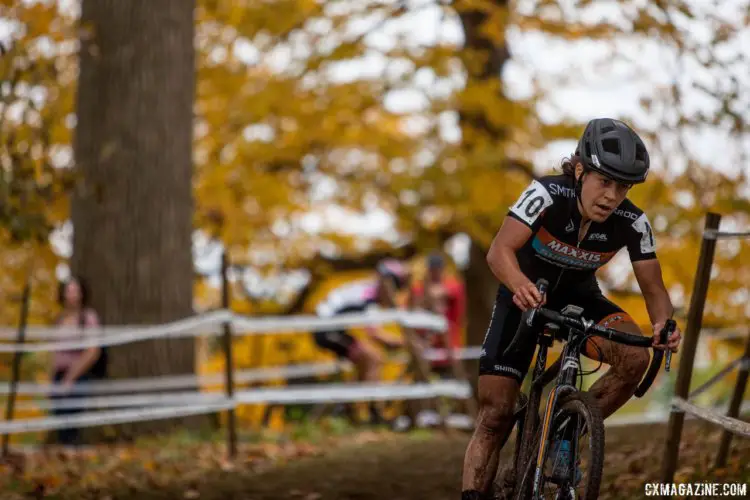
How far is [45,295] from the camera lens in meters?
17.7

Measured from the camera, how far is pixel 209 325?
442 inches

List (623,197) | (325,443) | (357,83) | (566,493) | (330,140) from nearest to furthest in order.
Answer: (566,493) < (623,197) < (325,443) < (357,83) < (330,140)

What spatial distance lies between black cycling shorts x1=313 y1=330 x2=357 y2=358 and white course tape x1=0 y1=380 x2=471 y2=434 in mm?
1364

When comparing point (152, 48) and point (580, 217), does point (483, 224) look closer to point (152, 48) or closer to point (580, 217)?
point (152, 48)

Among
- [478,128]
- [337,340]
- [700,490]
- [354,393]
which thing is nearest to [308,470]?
[354,393]

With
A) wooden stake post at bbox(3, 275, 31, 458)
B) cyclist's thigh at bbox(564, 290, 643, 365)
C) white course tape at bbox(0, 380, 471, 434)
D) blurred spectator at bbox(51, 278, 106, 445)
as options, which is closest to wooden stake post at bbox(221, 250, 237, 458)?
white course tape at bbox(0, 380, 471, 434)

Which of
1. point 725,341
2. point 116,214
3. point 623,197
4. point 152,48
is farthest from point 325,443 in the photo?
point 725,341

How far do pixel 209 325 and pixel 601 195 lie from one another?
6697mm

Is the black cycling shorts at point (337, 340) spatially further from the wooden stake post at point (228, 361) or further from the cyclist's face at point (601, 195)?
the cyclist's face at point (601, 195)

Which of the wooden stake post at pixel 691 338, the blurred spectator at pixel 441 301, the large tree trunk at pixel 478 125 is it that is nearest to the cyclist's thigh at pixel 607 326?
the wooden stake post at pixel 691 338

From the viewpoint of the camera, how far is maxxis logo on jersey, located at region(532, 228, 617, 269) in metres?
5.38

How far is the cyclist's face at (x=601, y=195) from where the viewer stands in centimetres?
511

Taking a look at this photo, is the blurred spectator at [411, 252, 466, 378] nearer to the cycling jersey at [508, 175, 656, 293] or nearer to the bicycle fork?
the cycling jersey at [508, 175, 656, 293]

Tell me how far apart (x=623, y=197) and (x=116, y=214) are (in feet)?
24.6
